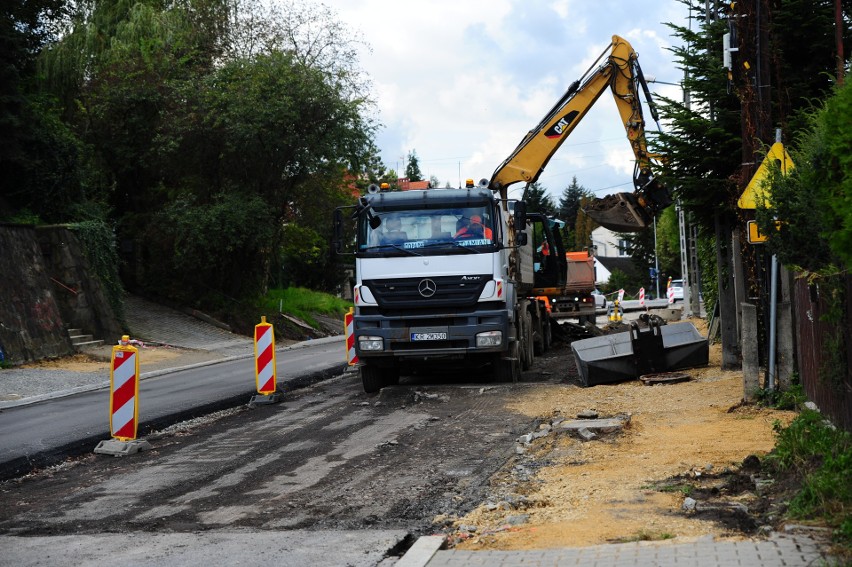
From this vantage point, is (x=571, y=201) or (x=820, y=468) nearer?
(x=820, y=468)

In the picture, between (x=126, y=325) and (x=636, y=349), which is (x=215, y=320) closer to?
(x=126, y=325)

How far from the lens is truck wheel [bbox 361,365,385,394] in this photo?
16.6 metres

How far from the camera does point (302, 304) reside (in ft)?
148

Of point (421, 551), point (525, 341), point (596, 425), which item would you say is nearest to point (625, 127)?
point (525, 341)

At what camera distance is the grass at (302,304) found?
1638 inches

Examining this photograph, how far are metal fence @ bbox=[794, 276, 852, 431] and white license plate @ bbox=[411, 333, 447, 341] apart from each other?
20.1 ft

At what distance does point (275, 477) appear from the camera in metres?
9.42

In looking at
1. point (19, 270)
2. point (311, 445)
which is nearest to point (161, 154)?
point (19, 270)

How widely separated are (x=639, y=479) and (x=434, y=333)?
24.9ft

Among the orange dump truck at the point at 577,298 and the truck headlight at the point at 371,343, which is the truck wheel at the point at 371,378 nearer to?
the truck headlight at the point at 371,343

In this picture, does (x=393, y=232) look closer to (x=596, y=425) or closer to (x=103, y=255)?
(x=596, y=425)

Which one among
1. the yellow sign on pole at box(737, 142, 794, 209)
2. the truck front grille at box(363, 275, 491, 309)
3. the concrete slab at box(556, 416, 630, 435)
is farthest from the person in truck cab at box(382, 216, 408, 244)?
the yellow sign on pole at box(737, 142, 794, 209)

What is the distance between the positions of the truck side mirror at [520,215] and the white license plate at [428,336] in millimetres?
2286

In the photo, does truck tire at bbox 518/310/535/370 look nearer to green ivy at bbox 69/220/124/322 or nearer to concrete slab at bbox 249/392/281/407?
concrete slab at bbox 249/392/281/407
